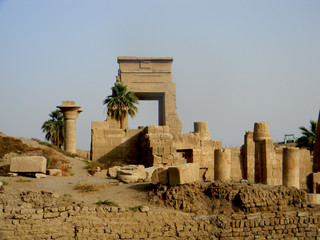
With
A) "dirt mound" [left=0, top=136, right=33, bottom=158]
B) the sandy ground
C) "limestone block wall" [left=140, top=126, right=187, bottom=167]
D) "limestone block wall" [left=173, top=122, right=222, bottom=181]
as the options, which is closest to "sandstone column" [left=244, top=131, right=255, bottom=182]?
"limestone block wall" [left=173, top=122, right=222, bottom=181]

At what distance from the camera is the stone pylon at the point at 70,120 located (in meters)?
25.6

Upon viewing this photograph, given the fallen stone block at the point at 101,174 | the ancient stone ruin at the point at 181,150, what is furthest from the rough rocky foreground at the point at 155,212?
the fallen stone block at the point at 101,174

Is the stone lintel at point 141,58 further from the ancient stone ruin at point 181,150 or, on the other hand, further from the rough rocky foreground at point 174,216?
the rough rocky foreground at point 174,216

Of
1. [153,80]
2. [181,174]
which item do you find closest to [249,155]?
[153,80]

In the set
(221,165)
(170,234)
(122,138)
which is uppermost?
(122,138)

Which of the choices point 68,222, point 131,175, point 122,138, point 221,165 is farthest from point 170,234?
point 122,138

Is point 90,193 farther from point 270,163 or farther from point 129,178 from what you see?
point 270,163

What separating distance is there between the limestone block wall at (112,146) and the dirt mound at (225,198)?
9269 millimetres

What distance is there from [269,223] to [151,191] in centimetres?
318

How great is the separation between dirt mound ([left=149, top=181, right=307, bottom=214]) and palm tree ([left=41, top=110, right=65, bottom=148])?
1959 cm

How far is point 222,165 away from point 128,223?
6.77m

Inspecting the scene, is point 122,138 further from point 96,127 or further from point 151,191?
point 151,191

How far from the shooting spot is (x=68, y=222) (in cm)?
1075

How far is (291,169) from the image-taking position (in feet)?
55.7
